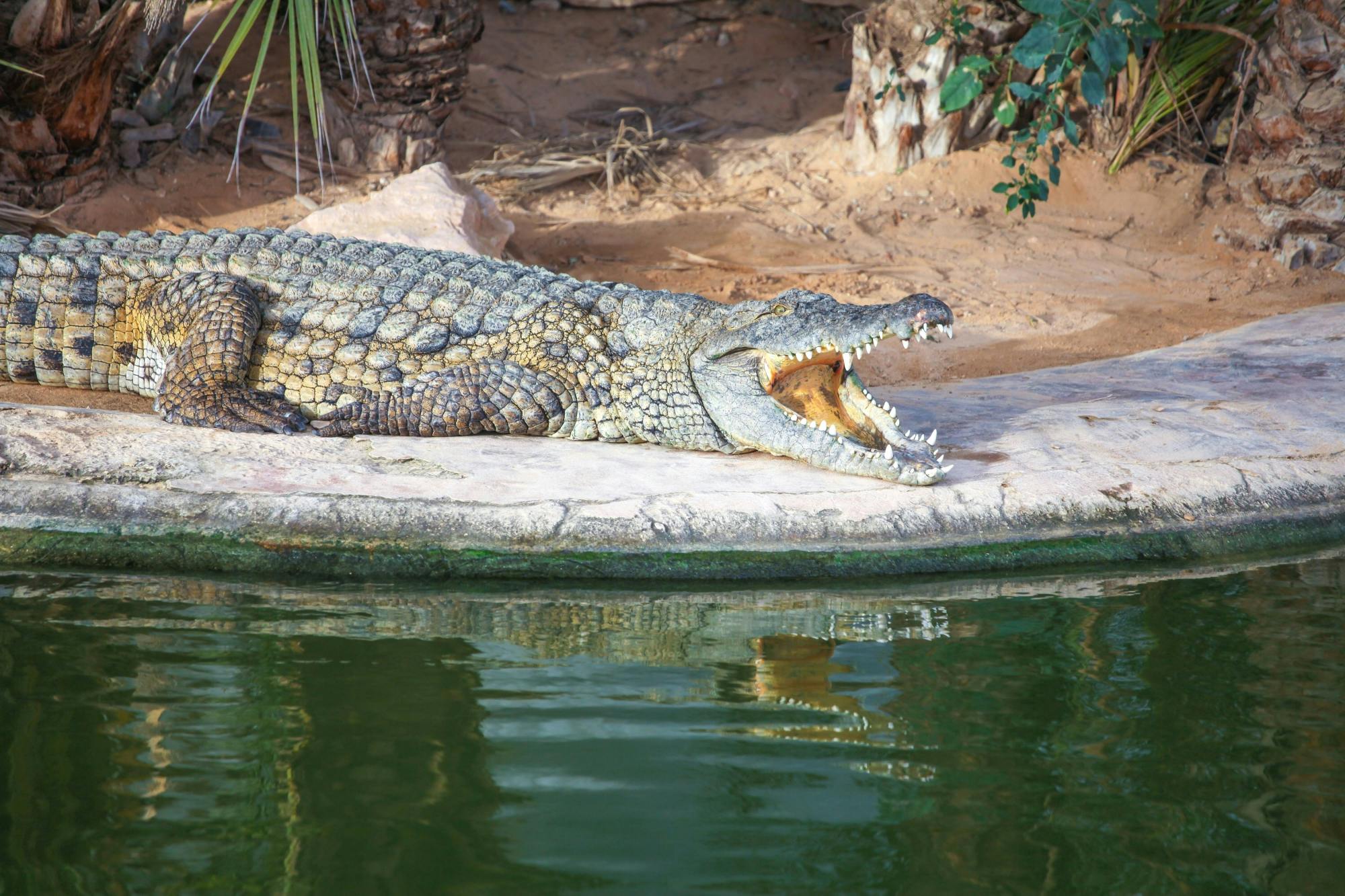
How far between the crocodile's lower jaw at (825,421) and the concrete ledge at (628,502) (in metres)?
0.07

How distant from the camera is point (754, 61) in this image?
11875 mm

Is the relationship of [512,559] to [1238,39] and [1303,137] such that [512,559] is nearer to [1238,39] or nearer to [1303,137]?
[1303,137]

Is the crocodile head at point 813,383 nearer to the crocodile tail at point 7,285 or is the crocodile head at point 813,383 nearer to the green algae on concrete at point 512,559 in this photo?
the green algae on concrete at point 512,559

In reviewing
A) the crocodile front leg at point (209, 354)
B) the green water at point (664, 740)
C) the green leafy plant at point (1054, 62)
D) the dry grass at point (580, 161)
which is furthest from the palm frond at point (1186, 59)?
the crocodile front leg at point (209, 354)

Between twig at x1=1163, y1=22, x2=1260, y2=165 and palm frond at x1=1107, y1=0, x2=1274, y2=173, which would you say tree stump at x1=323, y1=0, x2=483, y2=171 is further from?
twig at x1=1163, y1=22, x2=1260, y2=165

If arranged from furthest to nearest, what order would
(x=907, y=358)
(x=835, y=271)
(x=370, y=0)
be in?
(x=370, y=0) < (x=835, y=271) < (x=907, y=358)

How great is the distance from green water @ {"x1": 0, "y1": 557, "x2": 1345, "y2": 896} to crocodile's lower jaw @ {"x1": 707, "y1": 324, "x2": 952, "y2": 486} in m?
0.58

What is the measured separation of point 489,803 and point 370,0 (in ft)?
23.8

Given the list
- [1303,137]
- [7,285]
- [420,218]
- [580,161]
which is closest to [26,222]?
[7,285]

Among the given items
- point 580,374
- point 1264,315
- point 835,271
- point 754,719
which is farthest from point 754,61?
Result: point 754,719

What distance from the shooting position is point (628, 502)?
365 centimetres

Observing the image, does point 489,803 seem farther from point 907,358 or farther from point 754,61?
point 754,61

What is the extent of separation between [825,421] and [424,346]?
1605 mm

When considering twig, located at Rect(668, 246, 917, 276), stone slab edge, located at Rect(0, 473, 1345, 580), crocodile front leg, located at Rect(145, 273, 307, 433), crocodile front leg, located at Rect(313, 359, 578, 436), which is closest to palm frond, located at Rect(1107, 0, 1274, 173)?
twig, located at Rect(668, 246, 917, 276)
